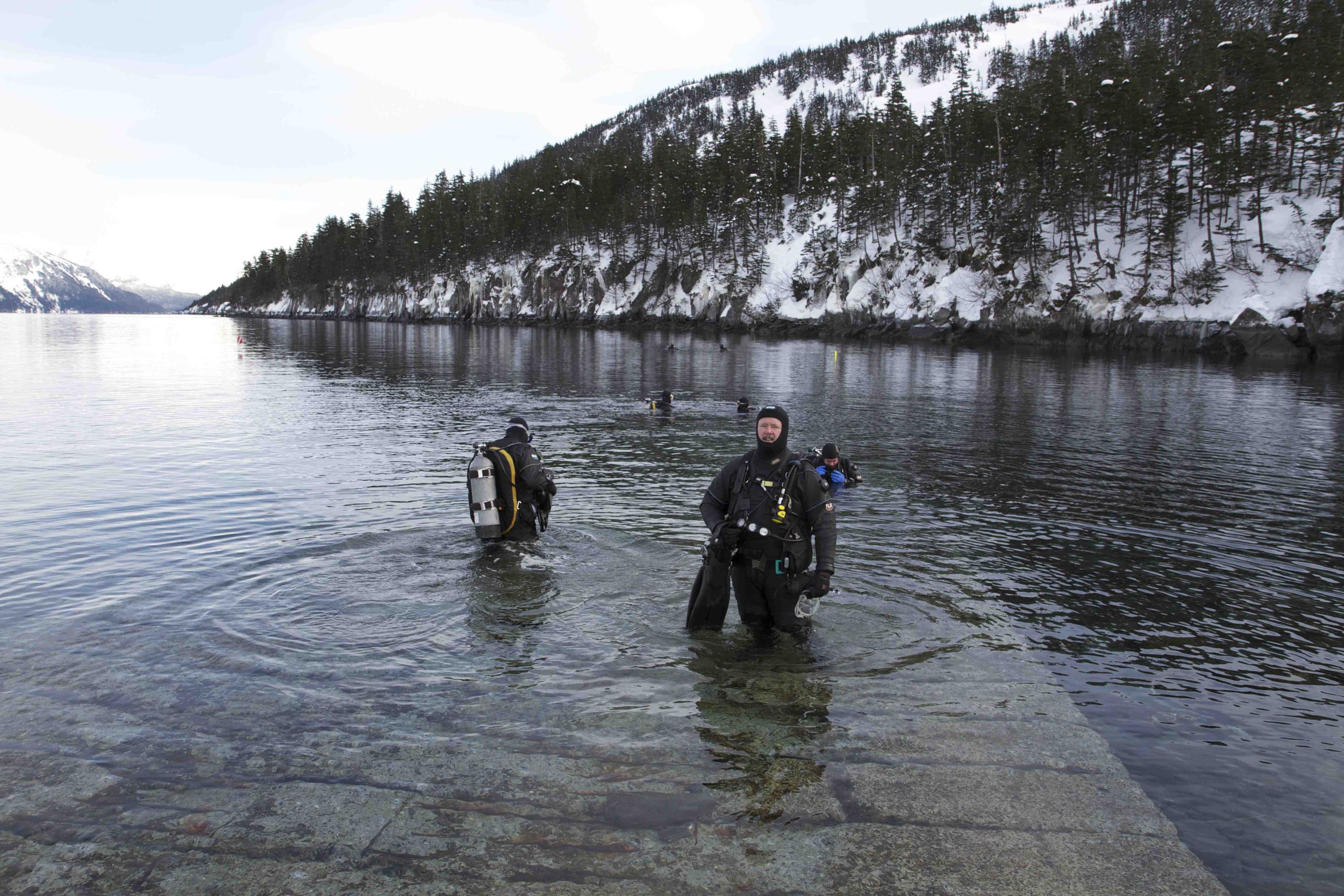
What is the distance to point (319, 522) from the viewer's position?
13.2 m

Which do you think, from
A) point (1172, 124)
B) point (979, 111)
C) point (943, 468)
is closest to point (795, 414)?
point (943, 468)

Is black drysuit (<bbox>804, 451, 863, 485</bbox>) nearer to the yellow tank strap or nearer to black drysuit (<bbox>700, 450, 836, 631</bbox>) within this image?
the yellow tank strap

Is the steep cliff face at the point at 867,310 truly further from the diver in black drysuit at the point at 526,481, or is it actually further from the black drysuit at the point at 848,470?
the diver in black drysuit at the point at 526,481

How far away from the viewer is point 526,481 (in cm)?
1118

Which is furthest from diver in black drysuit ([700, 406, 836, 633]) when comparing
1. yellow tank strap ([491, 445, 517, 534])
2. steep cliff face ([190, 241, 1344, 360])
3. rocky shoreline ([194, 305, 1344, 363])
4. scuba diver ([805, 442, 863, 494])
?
steep cliff face ([190, 241, 1344, 360])

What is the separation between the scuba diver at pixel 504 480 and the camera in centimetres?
1100

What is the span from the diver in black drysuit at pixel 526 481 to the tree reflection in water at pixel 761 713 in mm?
3959

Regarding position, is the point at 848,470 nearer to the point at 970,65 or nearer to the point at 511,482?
the point at 511,482

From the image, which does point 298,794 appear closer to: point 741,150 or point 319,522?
point 319,522

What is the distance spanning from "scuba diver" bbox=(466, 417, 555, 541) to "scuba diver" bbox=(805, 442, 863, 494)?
248 inches

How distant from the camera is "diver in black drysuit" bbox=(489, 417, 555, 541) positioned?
11.1 metres

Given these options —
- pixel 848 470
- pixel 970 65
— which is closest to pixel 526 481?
pixel 848 470

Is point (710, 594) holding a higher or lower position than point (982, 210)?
→ lower

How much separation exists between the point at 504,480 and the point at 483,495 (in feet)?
1.18
